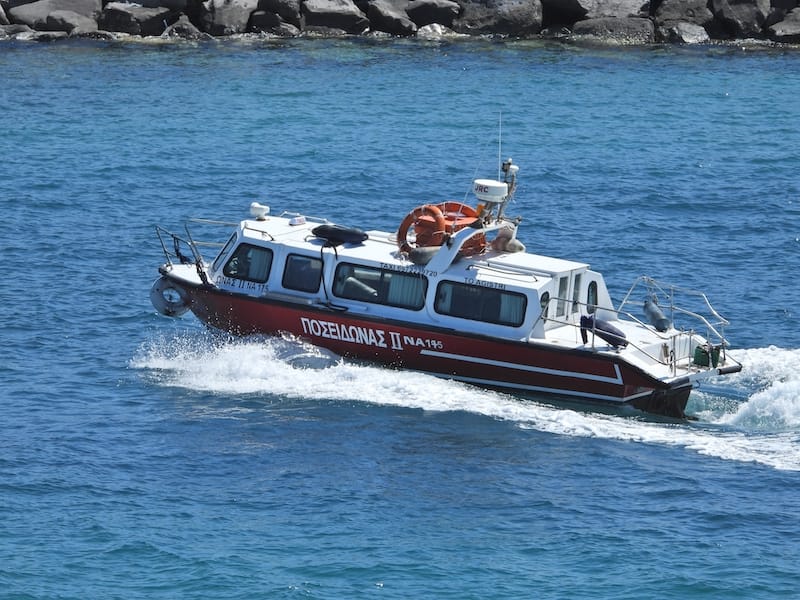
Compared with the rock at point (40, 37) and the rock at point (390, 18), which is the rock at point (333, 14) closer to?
the rock at point (390, 18)

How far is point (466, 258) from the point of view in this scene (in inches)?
1071

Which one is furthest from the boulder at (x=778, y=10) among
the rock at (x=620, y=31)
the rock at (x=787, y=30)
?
the rock at (x=620, y=31)

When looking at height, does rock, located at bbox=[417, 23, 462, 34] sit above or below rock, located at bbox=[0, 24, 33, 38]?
above

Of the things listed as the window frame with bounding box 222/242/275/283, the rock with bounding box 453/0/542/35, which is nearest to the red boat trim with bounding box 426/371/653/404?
the window frame with bounding box 222/242/275/283

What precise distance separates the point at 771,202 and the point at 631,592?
24.3 metres

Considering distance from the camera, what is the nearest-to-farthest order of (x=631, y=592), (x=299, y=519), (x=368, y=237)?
(x=631, y=592) < (x=299, y=519) < (x=368, y=237)

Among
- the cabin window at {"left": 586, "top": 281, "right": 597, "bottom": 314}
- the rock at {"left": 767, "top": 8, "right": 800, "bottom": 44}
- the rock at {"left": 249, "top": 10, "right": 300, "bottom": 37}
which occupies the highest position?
the rock at {"left": 767, "top": 8, "right": 800, "bottom": 44}

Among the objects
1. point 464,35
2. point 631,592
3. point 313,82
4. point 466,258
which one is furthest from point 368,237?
point 464,35

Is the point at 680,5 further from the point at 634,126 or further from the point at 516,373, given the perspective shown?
the point at 516,373

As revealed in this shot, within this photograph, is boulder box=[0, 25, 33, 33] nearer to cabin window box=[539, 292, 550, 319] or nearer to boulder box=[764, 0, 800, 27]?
boulder box=[764, 0, 800, 27]

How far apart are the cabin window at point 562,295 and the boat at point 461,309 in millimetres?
27

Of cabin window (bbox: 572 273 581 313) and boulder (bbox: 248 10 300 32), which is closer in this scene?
cabin window (bbox: 572 273 581 313)

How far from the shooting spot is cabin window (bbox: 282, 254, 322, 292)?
90.8 feet

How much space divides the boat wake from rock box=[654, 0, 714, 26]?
39097mm
